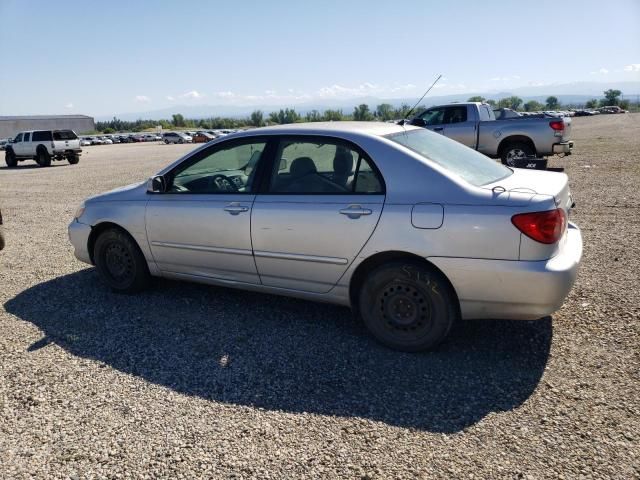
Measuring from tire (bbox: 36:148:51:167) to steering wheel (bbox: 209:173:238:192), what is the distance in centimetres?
2430

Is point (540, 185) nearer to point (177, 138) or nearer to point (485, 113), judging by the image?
point (485, 113)

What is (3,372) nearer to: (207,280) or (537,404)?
(207,280)

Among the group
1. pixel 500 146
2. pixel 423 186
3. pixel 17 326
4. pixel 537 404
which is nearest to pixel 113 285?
pixel 17 326

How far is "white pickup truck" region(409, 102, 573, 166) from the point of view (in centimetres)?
1295

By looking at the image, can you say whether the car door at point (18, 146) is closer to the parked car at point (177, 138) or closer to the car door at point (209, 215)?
the car door at point (209, 215)

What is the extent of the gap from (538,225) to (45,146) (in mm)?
26937

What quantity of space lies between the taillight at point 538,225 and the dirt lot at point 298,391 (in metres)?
0.94

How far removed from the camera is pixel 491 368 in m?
3.54

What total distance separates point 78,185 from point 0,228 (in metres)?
9.83

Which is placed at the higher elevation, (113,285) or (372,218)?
(372,218)

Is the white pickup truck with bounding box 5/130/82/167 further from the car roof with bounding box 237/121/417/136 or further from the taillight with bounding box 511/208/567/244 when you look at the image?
the taillight with bounding box 511/208/567/244

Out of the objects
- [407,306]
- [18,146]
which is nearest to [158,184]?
[407,306]

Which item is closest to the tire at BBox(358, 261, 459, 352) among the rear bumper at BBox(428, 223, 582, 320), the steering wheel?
the rear bumper at BBox(428, 223, 582, 320)

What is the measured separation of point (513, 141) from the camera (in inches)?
529
